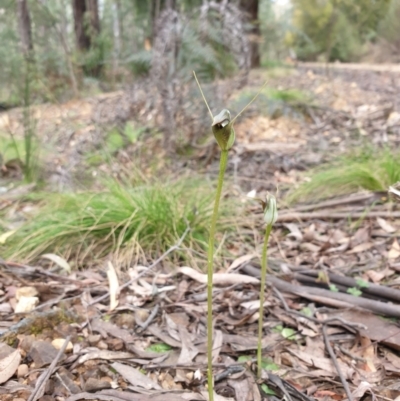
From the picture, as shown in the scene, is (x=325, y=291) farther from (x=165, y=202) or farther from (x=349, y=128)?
(x=349, y=128)

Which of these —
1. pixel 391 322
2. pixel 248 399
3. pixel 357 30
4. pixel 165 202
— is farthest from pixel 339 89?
pixel 357 30

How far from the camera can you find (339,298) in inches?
65.6

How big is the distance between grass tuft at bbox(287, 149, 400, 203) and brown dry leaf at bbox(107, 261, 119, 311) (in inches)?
50.3

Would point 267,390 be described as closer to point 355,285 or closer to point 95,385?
point 95,385

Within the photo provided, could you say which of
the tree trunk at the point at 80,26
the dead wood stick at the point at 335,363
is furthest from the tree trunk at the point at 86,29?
the dead wood stick at the point at 335,363

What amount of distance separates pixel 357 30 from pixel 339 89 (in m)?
9.53

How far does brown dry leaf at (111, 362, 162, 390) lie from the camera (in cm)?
126

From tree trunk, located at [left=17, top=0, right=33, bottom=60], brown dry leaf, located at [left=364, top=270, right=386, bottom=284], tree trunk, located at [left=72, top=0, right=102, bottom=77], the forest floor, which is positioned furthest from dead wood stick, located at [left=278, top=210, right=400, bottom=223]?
tree trunk, located at [left=72, top=0, right=102, bottom=77]

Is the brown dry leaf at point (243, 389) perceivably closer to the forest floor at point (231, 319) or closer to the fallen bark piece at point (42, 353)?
the forest floor at point (231, 319)

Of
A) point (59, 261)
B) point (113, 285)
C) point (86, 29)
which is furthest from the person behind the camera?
point (86, 29)

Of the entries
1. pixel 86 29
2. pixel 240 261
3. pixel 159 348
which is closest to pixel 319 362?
pixel 159 348

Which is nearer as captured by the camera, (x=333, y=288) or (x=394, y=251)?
(x=333, y=288)

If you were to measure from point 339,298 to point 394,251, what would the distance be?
51 cm

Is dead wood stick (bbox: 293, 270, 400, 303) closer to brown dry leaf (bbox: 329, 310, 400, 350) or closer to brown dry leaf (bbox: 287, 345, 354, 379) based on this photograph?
brown dry leaf (bbox: 329, 310, 400, 350)
